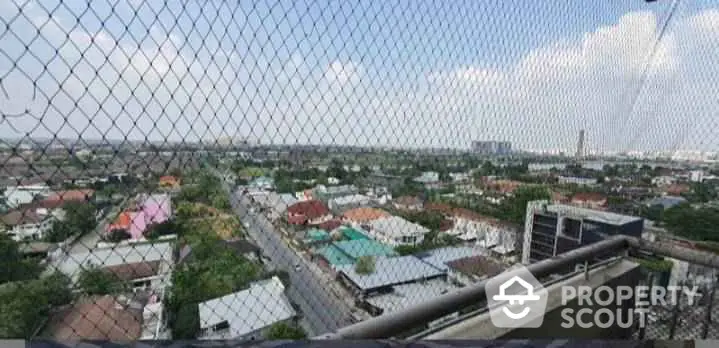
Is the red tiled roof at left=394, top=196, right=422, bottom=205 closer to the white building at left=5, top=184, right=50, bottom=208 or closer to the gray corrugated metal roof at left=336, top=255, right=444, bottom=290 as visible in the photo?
the gray corrugated metal roof at left=336, top=255, right=444, bottom=290

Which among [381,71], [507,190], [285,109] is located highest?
[381,71]

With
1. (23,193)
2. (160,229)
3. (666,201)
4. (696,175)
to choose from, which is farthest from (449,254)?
(666,201)

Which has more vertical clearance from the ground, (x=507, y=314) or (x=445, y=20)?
(x=445, y=20)

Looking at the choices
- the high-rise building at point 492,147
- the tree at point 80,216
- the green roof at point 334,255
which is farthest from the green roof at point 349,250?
the tree at point 80,216

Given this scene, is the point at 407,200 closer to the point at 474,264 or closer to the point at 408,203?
the point at 408,203

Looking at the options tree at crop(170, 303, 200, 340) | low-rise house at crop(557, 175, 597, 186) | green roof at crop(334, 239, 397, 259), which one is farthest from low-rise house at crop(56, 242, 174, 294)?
Result: low-rise house at crop(557, 175, 597, 186)

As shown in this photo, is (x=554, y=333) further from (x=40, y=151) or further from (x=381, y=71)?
(x=40, y=151)

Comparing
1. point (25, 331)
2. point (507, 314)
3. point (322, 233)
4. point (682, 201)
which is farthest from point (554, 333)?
point (682, 201)
